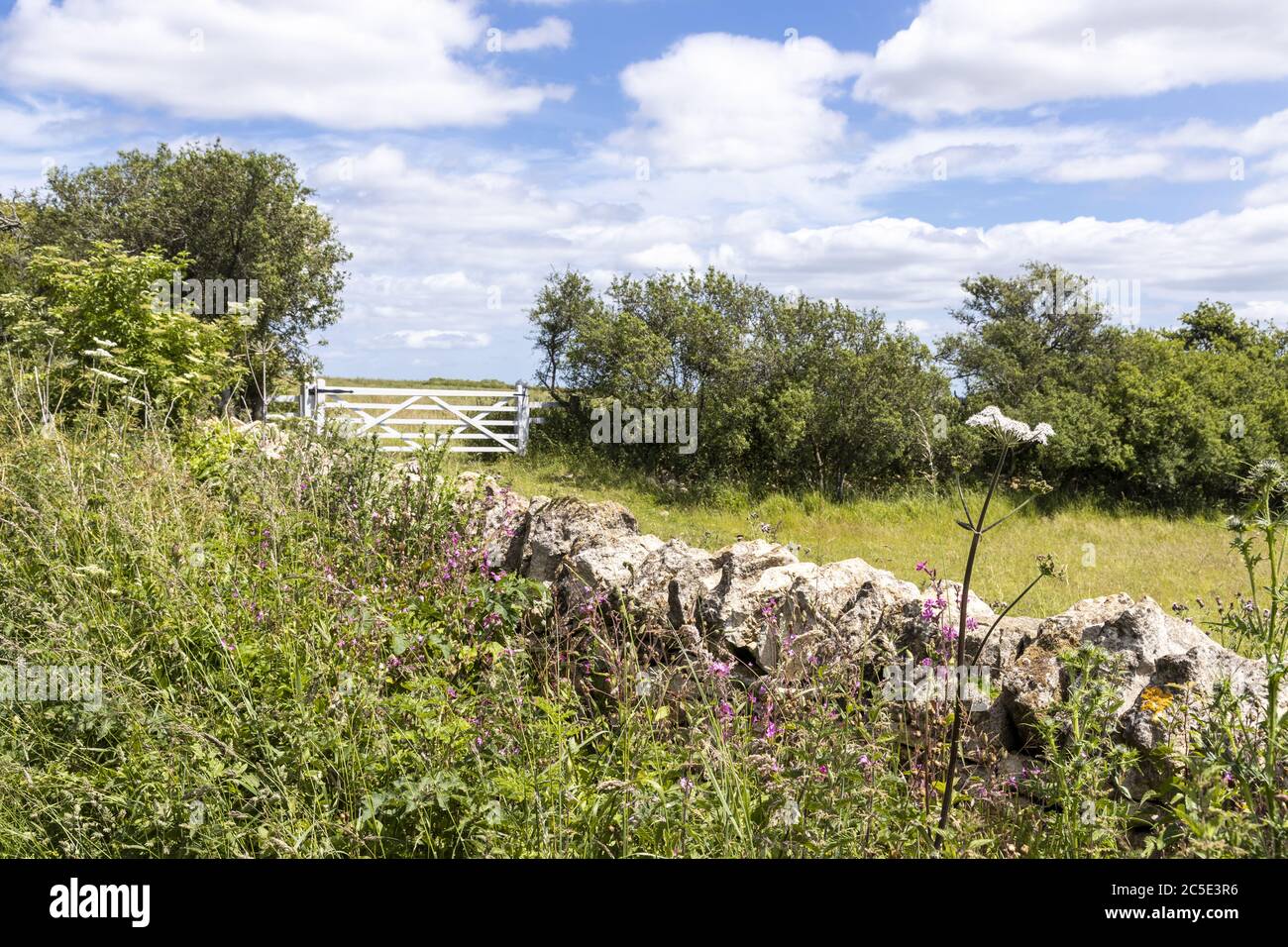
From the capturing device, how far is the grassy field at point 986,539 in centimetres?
1112

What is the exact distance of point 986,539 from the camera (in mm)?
13898

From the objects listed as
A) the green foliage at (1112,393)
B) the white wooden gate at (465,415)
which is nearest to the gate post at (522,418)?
the white wooden gate at (465,415)

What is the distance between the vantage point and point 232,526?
5652 millimetres

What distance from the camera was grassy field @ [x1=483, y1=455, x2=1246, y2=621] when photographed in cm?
1112

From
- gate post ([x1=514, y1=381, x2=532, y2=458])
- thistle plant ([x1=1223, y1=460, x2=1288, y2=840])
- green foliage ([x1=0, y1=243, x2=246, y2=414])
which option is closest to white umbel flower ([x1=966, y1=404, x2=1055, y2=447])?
thistle plant ([x1=1223, y1=460, x2=1288, y2=840])

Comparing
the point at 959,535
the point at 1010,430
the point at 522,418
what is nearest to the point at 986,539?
the point at 959,535

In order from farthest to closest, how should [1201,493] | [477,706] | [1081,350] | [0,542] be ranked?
[1081,350]
[1201,493]
[0,542]
[477,706]

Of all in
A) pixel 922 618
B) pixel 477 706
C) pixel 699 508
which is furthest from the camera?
pixel 699 508

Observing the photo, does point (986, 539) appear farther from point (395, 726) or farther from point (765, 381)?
point (395, 726)

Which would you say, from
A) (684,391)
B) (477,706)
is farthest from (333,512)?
(684,391)

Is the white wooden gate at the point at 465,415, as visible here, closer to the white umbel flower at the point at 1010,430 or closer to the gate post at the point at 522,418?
the gate post at the point at 522,418
